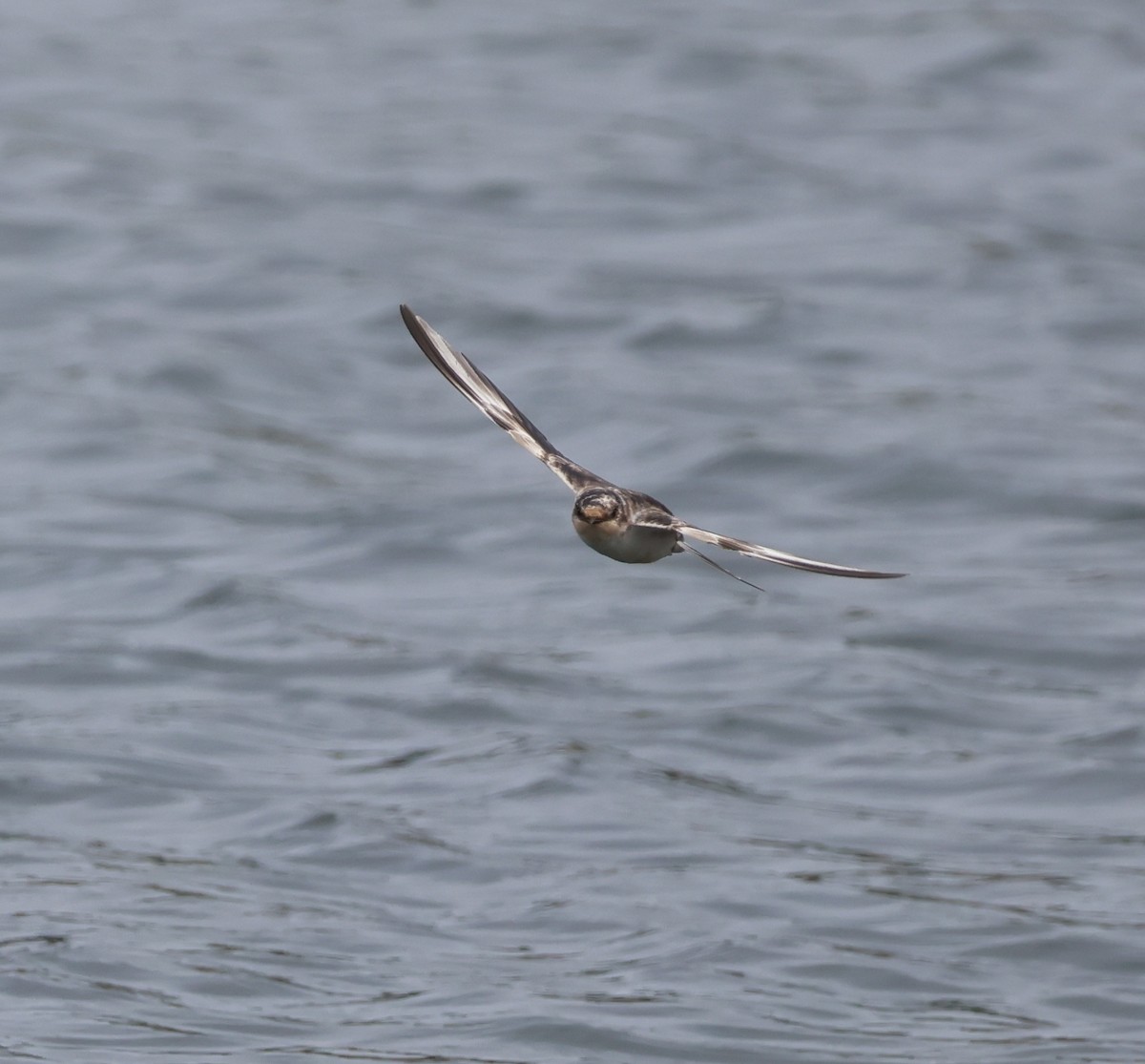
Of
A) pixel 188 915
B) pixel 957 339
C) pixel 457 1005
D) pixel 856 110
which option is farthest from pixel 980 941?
pixel 856 110

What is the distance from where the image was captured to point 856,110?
938 inches

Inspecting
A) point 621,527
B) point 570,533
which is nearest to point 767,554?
point 621,527

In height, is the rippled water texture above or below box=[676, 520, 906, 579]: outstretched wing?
below

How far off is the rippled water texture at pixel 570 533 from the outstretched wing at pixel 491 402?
281cm

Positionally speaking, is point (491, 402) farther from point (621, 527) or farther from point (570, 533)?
point (570, 533)

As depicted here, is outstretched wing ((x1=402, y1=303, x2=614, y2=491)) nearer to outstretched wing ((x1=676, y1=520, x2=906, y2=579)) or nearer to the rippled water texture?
outstretched wing ((x1=676, y1=520, x2=906, y2=579))

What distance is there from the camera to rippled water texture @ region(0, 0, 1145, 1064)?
32.9 feet

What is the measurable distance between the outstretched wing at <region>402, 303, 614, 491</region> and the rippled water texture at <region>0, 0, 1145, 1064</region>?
9.23 ft

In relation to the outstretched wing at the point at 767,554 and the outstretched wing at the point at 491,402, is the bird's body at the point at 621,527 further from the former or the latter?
the outstretched wing at the point at 491,402

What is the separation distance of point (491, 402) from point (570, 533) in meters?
8.46

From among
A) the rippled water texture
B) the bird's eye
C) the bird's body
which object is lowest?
the rippled water texture

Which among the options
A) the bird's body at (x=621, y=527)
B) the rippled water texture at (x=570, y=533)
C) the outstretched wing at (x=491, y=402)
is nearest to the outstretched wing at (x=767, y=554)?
the bird's body at (x=621, y=527)

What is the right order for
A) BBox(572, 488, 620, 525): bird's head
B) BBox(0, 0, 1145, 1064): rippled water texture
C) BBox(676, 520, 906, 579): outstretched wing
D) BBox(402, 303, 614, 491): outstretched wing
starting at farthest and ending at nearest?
BBox(0, 0, 1145, 1064): rippled water texture → BBox(402, 303, 614, 491): outstretched wing → BBox(572, 488, 620, 525): bird's head → BBox(676, 520, 906, 579): outstretched wing

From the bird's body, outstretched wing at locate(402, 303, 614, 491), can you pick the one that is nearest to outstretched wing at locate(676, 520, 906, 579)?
the bird's body
